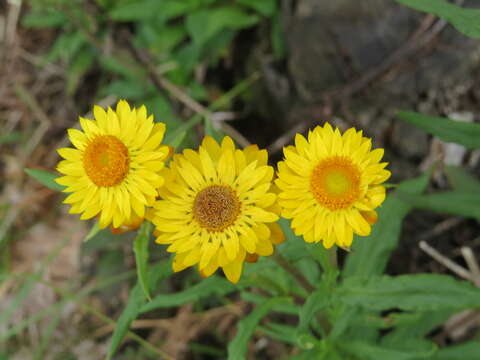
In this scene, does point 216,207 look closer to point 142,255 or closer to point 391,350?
point 142,255

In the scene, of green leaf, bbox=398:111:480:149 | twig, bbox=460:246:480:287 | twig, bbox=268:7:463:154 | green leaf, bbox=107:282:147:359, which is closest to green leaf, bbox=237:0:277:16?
twig, bbox=268:7:463:154

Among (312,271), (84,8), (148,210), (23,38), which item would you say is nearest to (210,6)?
(84,8)

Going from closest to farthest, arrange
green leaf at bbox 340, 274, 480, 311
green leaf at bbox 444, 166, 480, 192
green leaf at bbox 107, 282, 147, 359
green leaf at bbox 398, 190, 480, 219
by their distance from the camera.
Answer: green leaf at bbox 107, 282, 147, 359
green leaf at bbox 340, 274, 480, 311
green leaf at bbox 398, 190, 480, 219
green leaf at bbox 444, 166, 480, 192

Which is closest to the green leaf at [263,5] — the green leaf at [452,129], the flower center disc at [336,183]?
the green leaf at [452,129]

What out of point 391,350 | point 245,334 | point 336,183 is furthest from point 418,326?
point 336,183

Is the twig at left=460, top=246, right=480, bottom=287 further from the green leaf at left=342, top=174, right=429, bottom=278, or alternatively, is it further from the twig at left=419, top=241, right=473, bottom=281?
the green leaf at left=342, top=174, right=429, bottom=278

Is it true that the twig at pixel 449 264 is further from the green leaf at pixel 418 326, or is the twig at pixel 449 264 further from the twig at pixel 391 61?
the twig at pixel 391 61

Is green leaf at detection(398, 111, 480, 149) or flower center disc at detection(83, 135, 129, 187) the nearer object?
flower center disc at detection(83, 135, 129, 187)
